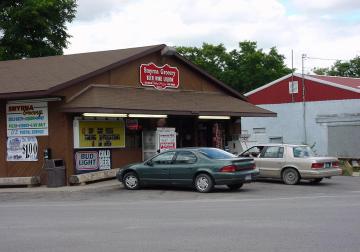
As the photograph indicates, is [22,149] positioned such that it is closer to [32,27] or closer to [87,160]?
[87,160]

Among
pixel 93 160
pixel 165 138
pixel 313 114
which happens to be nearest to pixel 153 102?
pixel 165 138

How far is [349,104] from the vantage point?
3838cm

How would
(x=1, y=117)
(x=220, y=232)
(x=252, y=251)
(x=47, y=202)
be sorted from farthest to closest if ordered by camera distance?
(x=1, y=117), (x=47, y=202), (x=220, y=232), (x=252, y=251)

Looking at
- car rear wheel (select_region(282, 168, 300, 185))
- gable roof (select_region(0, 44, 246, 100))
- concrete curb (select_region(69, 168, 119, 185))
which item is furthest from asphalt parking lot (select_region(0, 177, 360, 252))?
gable roof (select_region(0, 44, 246, 100))

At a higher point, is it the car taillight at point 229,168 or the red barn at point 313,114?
the red barn at point 313,114

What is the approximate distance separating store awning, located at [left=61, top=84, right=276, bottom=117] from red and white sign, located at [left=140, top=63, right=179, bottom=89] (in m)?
0.33

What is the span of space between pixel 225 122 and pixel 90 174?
1007cm

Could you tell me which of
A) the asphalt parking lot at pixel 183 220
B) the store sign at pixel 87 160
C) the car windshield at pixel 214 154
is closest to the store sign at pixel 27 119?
the store sign at pixel 87 160

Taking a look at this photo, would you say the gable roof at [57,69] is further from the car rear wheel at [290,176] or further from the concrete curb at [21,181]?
the car rear wheel at [290,176]

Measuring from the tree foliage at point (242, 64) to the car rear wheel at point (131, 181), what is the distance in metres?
46.5

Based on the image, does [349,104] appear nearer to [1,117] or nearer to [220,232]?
[1,117]

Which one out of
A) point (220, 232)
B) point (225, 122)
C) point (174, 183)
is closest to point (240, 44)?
point (225, 122)

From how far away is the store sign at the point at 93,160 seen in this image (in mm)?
22969

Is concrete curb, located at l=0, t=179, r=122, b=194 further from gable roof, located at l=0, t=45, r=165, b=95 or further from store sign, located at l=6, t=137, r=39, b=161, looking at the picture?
gable roof, located at l=0, t=45, r=165, b=95
